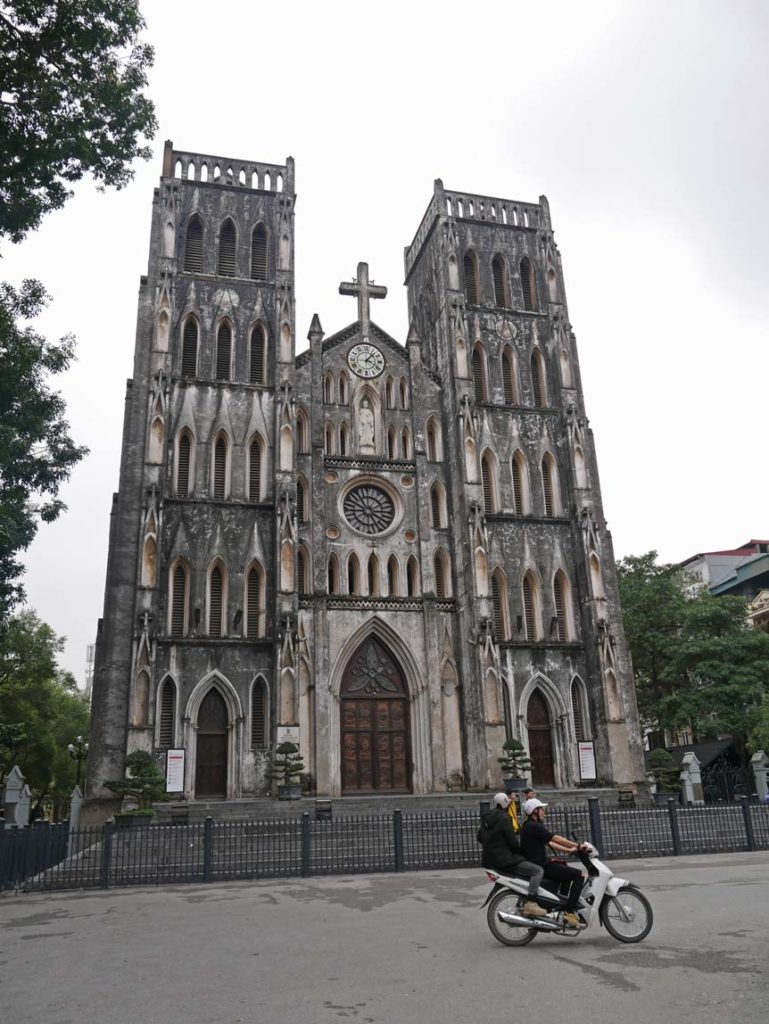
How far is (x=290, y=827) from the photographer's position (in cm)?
1688

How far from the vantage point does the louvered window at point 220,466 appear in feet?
95.7

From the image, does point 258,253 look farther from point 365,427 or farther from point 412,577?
point 412,577

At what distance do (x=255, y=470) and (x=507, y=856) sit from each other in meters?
22.2

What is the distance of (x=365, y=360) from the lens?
32.3m

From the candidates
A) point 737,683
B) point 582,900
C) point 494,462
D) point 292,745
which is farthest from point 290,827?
point 737,683

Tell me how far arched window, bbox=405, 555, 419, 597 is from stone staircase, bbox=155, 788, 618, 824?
6798 mm

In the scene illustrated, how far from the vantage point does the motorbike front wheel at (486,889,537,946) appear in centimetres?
860

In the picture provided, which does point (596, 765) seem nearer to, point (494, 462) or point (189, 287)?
point (494, 462)

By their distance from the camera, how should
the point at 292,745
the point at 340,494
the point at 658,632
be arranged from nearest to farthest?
the point at 292,745 < the point at 340,494 < the point at 658,632

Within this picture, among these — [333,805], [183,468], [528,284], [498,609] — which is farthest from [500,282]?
[333,805]

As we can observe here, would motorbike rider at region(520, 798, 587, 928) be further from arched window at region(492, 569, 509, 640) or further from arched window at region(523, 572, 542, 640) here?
arched window at region(523, 572, 542, 640)

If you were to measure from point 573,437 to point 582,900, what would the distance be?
24907 millimetres

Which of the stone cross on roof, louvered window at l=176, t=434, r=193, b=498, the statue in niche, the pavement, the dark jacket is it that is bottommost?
the pavement

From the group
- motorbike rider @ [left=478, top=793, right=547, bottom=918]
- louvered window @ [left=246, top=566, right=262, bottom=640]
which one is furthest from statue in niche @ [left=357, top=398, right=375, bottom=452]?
motorbike rider @ [left=478, top=793, right=547, bottom=918]
